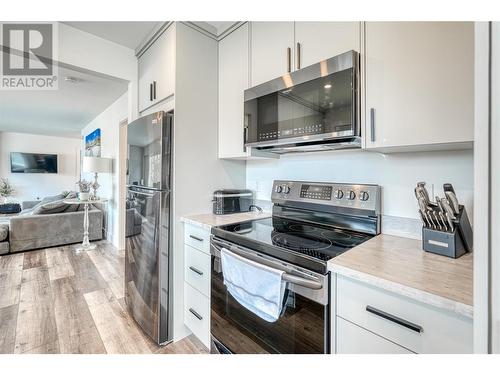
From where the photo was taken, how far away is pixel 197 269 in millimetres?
1572

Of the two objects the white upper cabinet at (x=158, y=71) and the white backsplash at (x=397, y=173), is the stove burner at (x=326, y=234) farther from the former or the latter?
the white upper cabinet at (x=158, y=71)

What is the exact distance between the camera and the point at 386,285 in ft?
2.44

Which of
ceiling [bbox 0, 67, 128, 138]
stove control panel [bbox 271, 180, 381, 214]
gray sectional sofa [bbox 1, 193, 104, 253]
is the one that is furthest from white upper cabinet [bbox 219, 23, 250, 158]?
gray sectional sofa [bbox 1, 193, 104, 253]

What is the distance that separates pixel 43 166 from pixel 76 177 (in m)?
0.82

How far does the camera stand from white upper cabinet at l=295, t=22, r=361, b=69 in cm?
116

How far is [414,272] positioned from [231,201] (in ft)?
4.28

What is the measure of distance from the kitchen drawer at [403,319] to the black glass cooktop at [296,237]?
0.16 m

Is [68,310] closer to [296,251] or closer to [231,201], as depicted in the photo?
[231,201]

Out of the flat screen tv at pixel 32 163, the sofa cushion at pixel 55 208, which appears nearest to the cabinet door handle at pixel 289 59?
the sofa cushion at pixel 55 208

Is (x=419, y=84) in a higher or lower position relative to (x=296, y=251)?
higher

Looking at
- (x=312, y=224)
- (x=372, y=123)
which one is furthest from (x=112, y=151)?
(x=372, y=123)

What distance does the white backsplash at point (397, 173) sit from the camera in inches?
44.2

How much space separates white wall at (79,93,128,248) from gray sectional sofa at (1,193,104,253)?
0.92ft
